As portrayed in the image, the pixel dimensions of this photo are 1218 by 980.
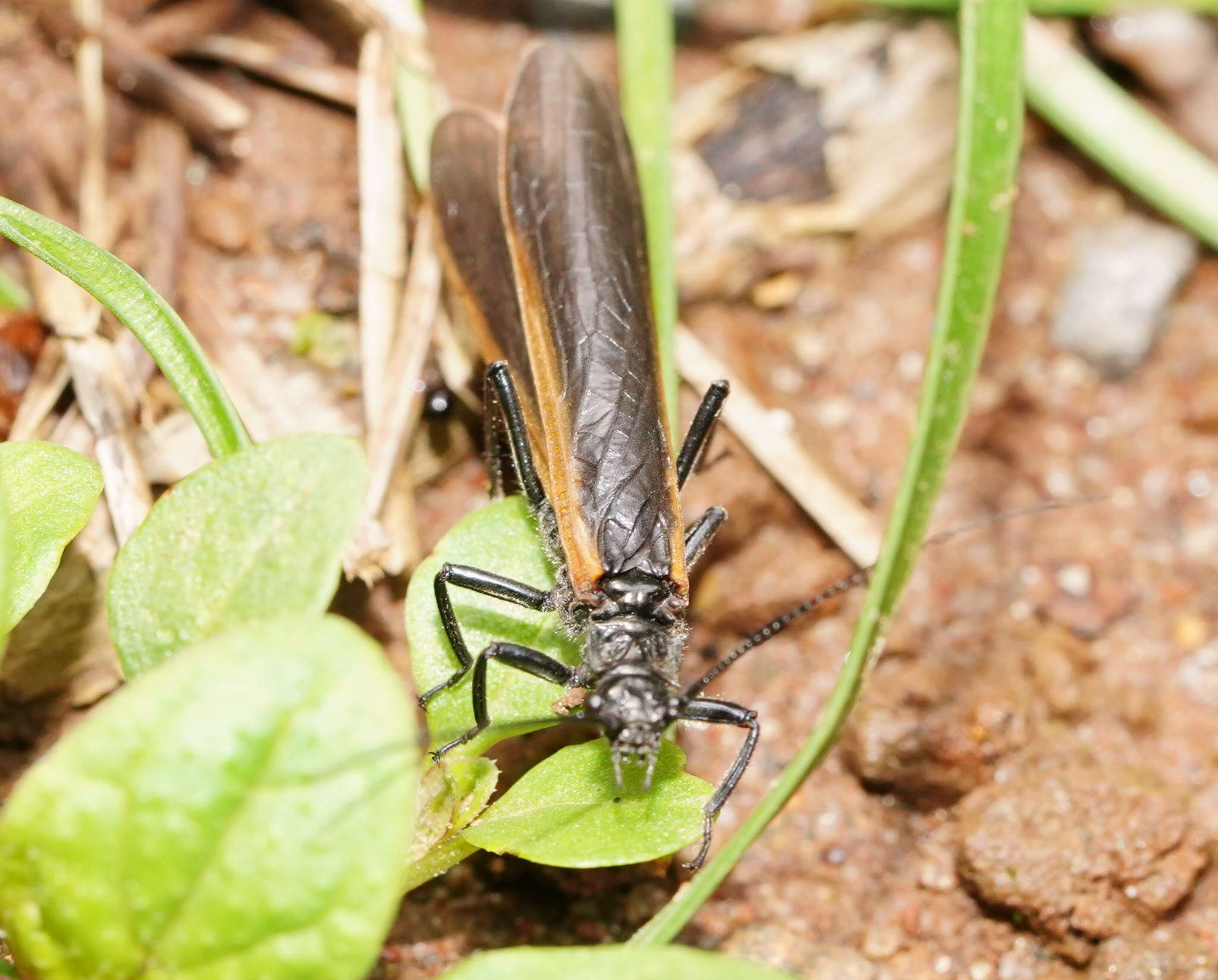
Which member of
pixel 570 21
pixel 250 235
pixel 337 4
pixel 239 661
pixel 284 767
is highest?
pixel 570 21

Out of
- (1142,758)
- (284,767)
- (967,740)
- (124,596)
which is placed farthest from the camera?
(1142,758)

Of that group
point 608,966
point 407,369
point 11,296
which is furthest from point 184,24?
point 608,966

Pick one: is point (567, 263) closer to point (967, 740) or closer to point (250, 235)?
point (250, 235)

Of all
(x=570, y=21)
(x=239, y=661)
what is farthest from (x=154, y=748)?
(x=570, y=21)

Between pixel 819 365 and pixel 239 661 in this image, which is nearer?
pixel 239 661

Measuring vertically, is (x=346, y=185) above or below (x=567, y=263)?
above

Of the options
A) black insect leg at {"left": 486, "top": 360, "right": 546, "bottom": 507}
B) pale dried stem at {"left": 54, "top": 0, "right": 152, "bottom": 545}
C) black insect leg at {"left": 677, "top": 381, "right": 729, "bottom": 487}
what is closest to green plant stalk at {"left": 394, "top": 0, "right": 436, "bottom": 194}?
black insect leg at {"left": 486, "top": 360, "right": 546, "bottom": 507}

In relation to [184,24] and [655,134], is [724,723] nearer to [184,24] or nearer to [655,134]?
[655,134]
